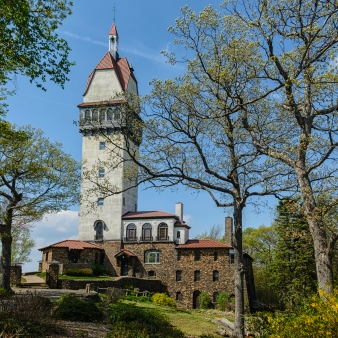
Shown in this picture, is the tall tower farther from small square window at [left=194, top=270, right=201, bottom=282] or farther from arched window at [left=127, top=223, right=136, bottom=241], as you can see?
small square window at [left=194, top=270, right=201, bottom=282]

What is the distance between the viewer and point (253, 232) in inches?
2525

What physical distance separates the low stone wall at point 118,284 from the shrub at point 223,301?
6.69m

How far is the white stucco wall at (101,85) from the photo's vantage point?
5369cm

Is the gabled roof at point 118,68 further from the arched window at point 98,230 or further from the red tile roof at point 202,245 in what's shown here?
the red tile roof at point 202,245

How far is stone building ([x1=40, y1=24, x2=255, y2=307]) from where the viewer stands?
47.0 metres

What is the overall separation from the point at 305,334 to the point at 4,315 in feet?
23.7

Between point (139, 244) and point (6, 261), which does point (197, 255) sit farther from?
point (6, 261)

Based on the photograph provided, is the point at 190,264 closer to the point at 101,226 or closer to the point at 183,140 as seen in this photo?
the point at 101,226

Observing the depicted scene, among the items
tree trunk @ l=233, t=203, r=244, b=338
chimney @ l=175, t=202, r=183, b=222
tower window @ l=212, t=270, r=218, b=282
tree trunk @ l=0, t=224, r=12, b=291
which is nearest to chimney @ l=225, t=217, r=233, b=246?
tower window @ l=212, t=270, r=218, b=282

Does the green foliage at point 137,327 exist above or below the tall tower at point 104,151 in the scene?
below

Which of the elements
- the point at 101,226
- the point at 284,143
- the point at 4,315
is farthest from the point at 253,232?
the point at 4,315

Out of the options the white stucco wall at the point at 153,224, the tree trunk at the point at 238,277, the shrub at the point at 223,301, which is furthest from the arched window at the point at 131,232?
the tree trunk at the point at 238,277

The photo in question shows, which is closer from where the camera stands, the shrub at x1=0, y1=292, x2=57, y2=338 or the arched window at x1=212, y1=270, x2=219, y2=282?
the shrub at x1=0, y1=292, x2=57, y2=338

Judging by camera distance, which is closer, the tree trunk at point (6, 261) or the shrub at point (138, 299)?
the tree trunk at point (6, 261)
